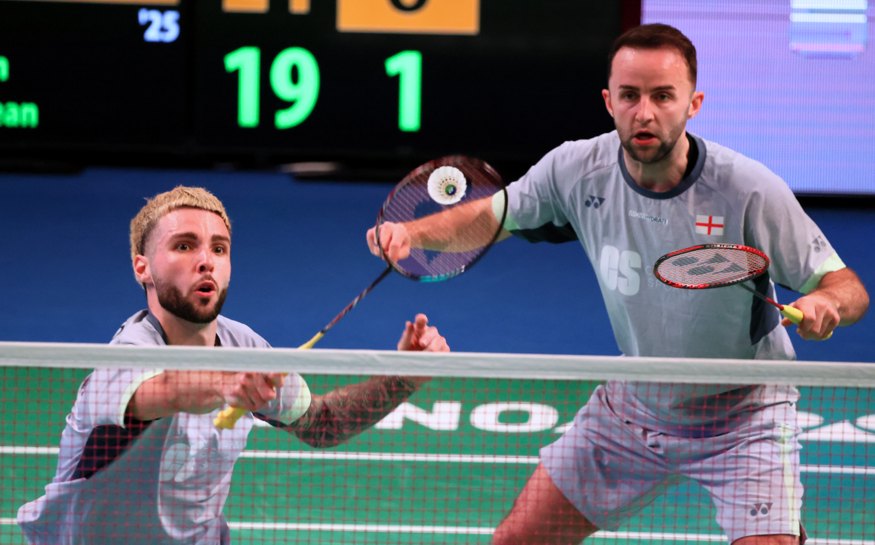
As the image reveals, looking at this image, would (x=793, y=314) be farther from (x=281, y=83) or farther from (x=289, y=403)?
(x=281, y=83)

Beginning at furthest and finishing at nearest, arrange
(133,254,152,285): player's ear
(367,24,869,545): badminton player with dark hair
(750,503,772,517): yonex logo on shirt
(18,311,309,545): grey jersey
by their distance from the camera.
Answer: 1. (367,24,869,545): badminton player with dark hair
2. (750,503,772,517): yonex logo on shirt
3. (133,254,152,285): player's ear
4. (18,311,309,545): grey jersey

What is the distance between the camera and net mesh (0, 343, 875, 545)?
10.6 ft

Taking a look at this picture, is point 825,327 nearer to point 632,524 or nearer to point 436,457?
point 632,524

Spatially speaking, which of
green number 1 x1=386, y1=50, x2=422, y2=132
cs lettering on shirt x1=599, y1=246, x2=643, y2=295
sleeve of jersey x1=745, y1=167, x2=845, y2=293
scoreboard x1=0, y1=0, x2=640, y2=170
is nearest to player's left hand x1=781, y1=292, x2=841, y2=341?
sleeve of jersey x1=745, y1=167, x2=845, y2=293

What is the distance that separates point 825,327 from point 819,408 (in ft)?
9.63

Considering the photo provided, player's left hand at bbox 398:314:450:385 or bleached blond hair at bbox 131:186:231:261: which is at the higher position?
bleached blond hair at bbox 131:186:231:261

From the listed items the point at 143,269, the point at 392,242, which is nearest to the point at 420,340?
the point at 392,242

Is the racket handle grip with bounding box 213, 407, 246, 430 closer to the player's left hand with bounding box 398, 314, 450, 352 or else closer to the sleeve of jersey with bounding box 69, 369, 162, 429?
the sleeve of jersey with bounding box 69, 369, 162, 429

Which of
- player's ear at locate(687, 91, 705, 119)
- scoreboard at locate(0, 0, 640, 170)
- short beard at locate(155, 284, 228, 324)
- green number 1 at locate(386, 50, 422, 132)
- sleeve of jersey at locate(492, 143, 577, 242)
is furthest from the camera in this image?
green number 1 at locate(386, 50, 422, 132)

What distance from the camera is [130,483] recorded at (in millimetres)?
3576

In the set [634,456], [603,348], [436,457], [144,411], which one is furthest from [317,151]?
[144,411]

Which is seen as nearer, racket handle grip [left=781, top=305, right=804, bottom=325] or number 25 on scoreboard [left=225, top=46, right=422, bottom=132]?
racket handle grip [left=781, top=305, right=804, bottom=325]

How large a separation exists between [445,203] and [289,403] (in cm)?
104

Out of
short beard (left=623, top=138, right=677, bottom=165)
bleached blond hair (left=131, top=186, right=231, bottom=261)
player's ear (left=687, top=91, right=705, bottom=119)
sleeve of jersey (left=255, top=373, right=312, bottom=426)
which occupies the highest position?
player's ear (left=687, top=91, right=705, bottom=119)
